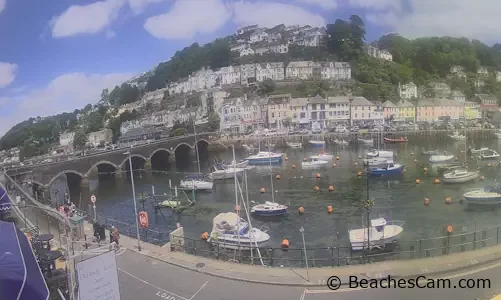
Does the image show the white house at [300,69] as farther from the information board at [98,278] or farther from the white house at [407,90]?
the information board at [98,278]

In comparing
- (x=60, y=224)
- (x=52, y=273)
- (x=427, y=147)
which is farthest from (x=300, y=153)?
(x=52, y=273)

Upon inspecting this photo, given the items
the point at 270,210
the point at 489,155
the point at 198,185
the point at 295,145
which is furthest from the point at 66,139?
the point at 489,155

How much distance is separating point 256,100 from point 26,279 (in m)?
36.4

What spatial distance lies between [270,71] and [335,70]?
363 inches

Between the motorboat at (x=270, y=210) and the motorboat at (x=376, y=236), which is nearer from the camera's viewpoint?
the motorboat at (x=376, y=236)

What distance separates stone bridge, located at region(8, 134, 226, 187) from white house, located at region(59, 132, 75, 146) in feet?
8.20

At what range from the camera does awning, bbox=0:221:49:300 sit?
2.36 metres

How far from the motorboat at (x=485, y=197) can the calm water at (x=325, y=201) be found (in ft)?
1.05

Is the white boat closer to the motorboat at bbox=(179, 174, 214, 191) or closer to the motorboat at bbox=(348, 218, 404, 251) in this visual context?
the motorboat at bbox=(179, 174, 214, 191)

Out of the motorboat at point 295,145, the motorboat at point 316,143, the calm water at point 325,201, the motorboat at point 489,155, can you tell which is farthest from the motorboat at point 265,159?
the motorboat at point 489,155

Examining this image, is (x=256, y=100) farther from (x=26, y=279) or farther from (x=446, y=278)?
(x=26, y=279)

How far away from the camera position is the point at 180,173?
23656 millimetres

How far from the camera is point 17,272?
7.96 ft

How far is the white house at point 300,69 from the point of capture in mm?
42406
